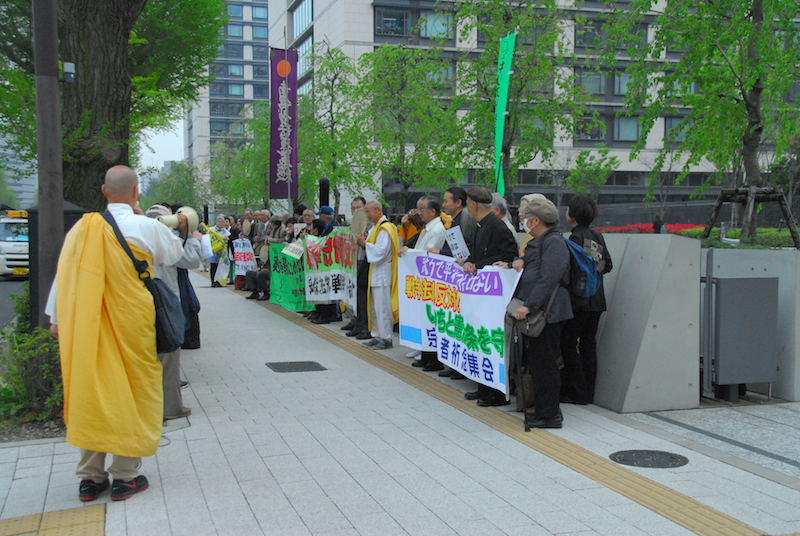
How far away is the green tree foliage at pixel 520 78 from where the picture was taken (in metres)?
23.1

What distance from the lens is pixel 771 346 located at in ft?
22.7

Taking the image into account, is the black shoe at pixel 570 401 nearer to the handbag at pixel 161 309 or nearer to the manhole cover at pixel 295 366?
the manhole cover at pixel 295 366

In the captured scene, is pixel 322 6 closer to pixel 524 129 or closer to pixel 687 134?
pixel 524 129

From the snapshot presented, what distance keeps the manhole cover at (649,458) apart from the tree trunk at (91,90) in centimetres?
586

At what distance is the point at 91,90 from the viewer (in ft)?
25.4

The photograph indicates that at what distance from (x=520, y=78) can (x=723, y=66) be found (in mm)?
6446

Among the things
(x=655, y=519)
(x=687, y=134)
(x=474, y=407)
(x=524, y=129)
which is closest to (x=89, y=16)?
(x=474, y=407)

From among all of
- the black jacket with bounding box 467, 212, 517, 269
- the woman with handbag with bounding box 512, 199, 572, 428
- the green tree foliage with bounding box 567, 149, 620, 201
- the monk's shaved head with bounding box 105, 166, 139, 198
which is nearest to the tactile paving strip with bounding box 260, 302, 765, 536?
the woman with handbag with bounding box 512, 199, 572, 428

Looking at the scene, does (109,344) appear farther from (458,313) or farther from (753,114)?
(753,114)

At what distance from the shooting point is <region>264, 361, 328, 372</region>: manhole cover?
880 centimetres

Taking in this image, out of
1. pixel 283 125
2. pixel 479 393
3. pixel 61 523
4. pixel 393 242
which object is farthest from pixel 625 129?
pixel 61 523

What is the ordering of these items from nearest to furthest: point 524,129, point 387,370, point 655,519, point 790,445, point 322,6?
point 655,519 → point 790,445 → point 387,370 → point 524,129 → point 322,6

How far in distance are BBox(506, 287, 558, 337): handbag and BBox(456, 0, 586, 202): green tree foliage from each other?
16.2 meters

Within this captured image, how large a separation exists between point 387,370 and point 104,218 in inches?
189
